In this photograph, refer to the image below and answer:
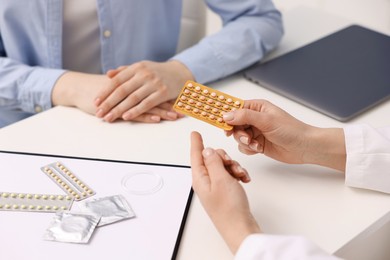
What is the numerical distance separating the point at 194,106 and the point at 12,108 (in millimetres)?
436

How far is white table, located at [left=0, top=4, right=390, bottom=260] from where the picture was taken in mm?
651

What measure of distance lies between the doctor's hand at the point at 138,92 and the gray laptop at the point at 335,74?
0.18m

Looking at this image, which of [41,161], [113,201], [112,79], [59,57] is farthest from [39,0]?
[113,201]

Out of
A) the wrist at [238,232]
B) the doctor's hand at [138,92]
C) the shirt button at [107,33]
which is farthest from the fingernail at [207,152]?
the shirt button at [107,33]

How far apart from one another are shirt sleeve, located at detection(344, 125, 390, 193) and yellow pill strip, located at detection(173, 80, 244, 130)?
172mm

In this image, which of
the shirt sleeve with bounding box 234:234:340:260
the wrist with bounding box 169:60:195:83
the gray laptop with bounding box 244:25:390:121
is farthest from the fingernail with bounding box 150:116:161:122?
the shirt sleeve with bounding box 234:234:340:260

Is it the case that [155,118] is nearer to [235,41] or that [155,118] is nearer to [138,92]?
[138,92]

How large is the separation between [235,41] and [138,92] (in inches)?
10.4

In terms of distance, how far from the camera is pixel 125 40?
43.4 inches

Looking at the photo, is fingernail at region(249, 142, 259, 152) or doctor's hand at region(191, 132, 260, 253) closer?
doctor's hand at region(191, 132, 260, 253)

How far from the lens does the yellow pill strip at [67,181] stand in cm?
70

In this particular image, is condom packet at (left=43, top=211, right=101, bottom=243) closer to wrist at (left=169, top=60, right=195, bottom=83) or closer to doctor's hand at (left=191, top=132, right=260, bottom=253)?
doctor's hand at (left=191, top=132, right=260, bottom=253)

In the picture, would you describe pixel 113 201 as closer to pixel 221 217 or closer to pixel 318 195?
pixel 221 217

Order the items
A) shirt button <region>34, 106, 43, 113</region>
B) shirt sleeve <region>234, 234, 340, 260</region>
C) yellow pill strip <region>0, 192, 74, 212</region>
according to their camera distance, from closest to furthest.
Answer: shirt sleeve <region>234, 234, 340, 260</region> < yellow pill strip <region>0, 192, 74, 212</region> < shirt button <region>34, 106, 43, 113</region>
